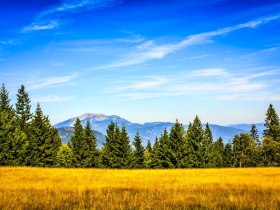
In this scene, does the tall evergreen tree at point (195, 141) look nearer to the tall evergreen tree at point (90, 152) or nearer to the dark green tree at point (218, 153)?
the dark green tree at point (218, 153)

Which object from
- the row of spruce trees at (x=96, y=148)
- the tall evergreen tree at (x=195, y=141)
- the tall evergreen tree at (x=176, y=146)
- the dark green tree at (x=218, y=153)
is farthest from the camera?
the dark green tree at (x=218, y=153)

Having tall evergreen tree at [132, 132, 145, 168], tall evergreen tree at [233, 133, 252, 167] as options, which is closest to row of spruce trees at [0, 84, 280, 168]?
tall evergreen tree at [132, 132, 145, 168]

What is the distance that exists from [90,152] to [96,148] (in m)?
2.70

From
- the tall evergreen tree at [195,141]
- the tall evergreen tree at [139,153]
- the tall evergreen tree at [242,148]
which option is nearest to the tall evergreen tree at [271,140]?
the tall evergreen tree at [242,148]

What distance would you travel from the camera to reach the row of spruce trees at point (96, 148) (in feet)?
158

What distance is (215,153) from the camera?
8019 cm

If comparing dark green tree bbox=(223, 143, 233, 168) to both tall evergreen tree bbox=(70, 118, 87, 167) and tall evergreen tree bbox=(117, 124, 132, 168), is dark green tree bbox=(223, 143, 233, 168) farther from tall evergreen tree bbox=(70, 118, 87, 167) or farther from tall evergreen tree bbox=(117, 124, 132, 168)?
tall evergreen tree bbox=(70, 118, 87, 167)

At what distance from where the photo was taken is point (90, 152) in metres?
60.2

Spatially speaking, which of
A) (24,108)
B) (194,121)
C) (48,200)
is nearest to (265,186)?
(48,200)

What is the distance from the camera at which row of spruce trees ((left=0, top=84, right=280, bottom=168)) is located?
4828cm

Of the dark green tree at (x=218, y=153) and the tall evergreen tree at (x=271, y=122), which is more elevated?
the tall evergreen tree at (x=271, y=122)

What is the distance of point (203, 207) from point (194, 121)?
52132 millimetres

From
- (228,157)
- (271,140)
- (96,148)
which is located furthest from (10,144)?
(228,157)

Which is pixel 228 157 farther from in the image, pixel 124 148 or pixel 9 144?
pixel 9 144
